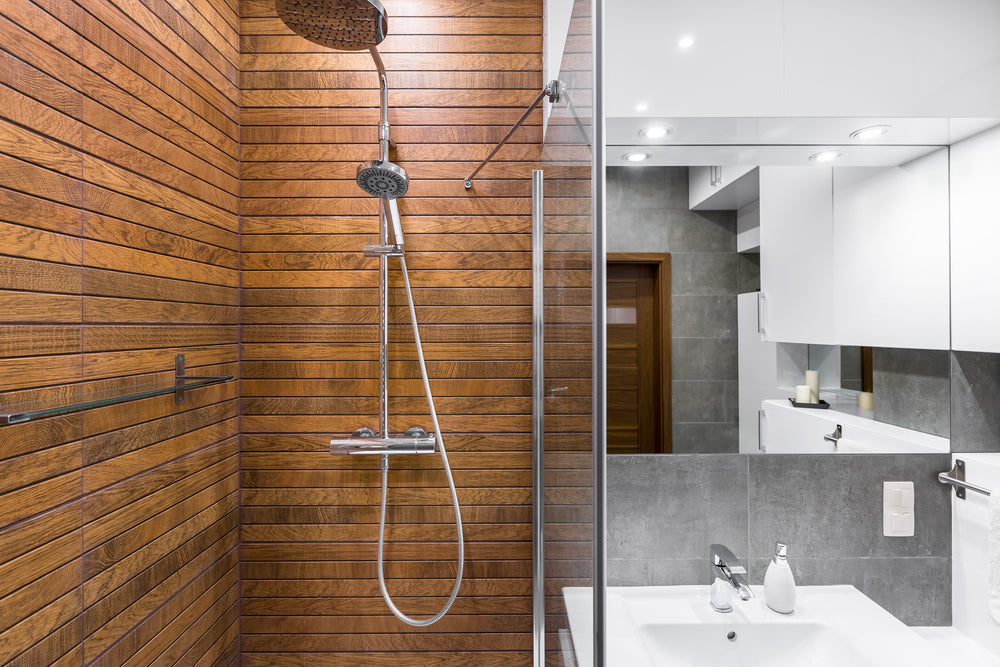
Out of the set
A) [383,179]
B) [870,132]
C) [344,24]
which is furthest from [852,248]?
[344,24]

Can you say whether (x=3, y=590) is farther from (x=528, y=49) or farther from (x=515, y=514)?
(x=528, y=49)

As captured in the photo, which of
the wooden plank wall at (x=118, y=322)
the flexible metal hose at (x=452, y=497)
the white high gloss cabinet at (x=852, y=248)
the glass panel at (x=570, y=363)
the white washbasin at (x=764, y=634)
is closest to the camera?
the glass panel at (x=570, y=363)

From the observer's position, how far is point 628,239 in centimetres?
107

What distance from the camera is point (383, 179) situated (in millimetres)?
1063

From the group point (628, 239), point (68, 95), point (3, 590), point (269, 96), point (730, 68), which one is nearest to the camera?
point (3, 590)

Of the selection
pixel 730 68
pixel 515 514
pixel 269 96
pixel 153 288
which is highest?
pixel 269 96

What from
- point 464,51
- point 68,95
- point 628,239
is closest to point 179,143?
point 68,95

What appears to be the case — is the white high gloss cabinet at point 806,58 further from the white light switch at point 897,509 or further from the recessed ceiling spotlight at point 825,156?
the white light switch at point 897,509

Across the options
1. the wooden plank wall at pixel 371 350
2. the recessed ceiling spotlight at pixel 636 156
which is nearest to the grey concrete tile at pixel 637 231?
the recessed ceiling spotlight at pixel 636 156

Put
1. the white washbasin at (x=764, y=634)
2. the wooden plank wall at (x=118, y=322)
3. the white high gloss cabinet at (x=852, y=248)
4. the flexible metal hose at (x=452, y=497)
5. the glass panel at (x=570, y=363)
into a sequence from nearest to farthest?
the glass panel at (x=570, y=363) < the wooden plank wall at (x=118, y=322) < the white washbasin at (x=764, y=634) < the white high gloss cabinet at (x=852, y=248) < the flexible metal hose at (x=452, y=497)

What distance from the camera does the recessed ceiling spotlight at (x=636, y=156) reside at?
3.45 feet

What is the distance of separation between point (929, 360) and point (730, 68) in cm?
73

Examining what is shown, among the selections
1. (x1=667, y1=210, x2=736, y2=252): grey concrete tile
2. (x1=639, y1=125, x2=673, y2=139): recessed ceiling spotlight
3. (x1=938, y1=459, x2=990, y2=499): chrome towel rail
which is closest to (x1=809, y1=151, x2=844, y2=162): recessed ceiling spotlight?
(x1=667, y1=210, x2=736, y2=252): grey concrete tile

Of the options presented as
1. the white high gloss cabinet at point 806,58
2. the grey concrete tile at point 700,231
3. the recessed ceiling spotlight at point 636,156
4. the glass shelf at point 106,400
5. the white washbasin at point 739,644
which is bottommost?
the white washbasin at point 739,644
